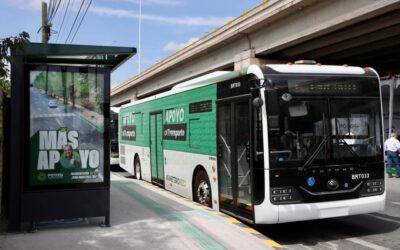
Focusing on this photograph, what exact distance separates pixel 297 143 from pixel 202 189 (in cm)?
327

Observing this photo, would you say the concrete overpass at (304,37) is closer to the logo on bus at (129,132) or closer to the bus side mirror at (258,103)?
the logo on bus at (129,132)

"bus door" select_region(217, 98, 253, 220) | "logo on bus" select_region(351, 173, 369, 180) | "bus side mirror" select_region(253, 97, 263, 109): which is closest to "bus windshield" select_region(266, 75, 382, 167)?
"bus side mirror" select_region(253, 97, 263, 109)

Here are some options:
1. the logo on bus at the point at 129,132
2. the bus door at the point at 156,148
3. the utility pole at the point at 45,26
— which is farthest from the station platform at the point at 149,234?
the utility pole at the point at 45,26

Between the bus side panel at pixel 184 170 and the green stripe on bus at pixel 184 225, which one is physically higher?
the bus side panel at pixel 184 170

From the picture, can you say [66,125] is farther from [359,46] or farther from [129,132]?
[359,46]

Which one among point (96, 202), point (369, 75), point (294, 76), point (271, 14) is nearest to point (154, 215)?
point (96, 202)

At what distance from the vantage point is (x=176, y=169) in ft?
38.0

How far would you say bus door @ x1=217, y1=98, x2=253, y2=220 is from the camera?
7.54 meters

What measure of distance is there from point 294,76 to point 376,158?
6.59ft

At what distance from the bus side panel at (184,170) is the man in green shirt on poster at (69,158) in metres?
3.20

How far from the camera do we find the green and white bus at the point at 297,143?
23.0ft

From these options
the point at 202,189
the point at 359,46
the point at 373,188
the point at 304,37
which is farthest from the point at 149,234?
the point at 359,46

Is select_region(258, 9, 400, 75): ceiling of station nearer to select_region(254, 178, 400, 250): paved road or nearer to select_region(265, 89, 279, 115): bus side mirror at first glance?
select_region(254, 178, 400, 250): paved road

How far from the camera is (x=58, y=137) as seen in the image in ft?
20.9
